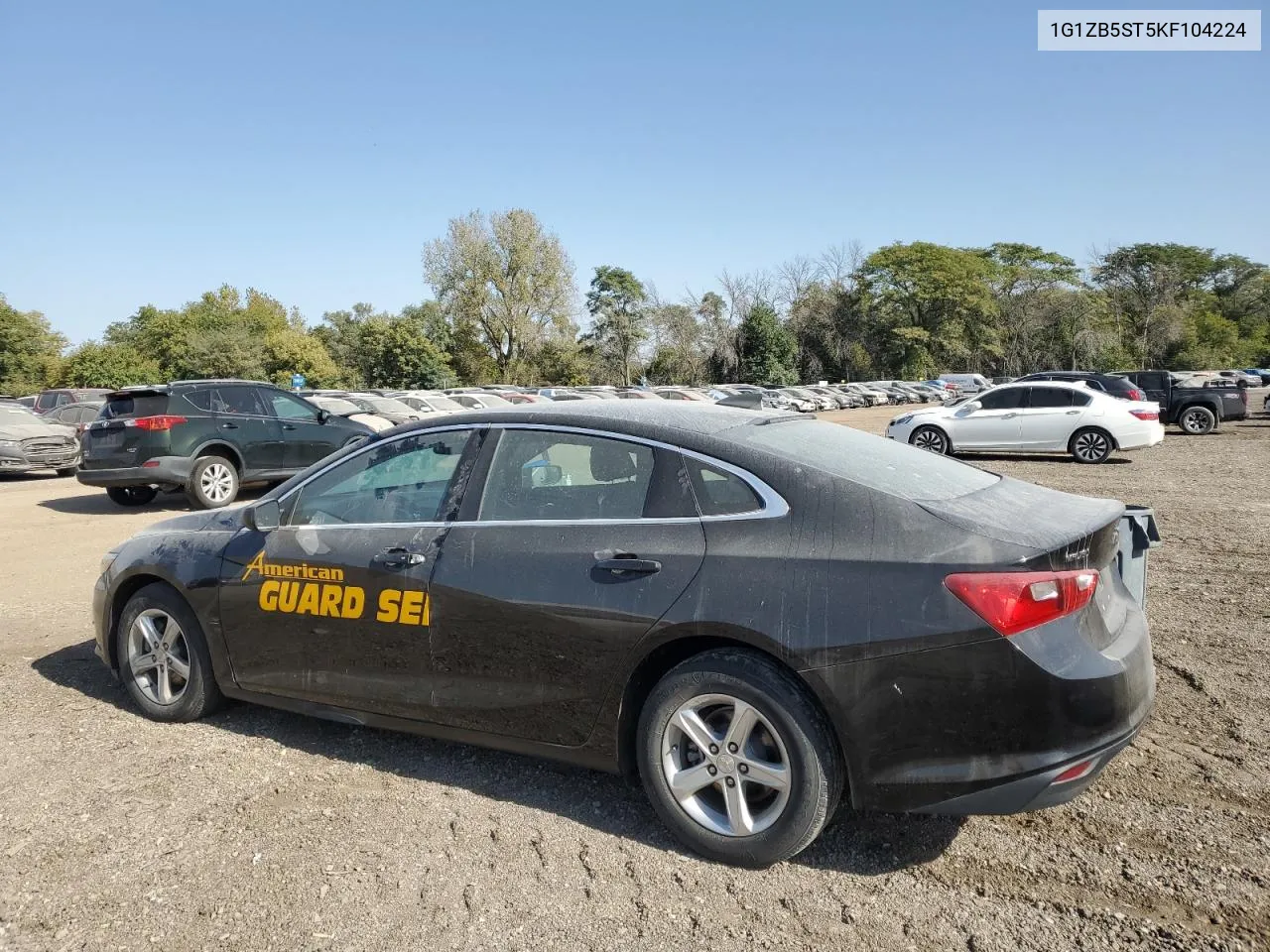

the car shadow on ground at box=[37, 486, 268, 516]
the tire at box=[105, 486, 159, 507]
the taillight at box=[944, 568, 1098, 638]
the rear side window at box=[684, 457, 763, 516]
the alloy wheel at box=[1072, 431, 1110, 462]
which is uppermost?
the rear side window at box=[684, 457, 763, 516]

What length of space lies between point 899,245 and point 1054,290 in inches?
559

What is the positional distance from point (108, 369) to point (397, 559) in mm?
59460

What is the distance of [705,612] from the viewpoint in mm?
3086

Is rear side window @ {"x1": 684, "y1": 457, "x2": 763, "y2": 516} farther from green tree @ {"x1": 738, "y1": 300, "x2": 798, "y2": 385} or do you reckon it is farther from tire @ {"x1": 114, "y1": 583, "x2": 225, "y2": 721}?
green tree @ {"x1": 738, "y1": 300, "x2": 798, "y2": 385}

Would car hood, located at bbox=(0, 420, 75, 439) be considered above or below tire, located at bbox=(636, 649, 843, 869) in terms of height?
above

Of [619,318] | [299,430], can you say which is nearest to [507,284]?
[619,318]

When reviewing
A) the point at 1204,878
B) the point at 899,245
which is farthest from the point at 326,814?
the point at 899,245

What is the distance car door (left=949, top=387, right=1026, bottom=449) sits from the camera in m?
18.7

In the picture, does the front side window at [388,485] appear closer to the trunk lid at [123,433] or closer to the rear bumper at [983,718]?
the rear bumper at [983,718]

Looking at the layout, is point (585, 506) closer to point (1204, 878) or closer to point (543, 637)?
point (543, 637)

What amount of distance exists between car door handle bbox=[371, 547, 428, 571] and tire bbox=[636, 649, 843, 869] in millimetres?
1150

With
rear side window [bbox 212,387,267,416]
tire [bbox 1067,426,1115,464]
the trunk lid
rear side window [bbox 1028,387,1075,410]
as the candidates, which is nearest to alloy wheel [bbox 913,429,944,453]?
rear side window [bbox 1028,387,1075,410]

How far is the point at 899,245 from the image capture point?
8500 centimetres

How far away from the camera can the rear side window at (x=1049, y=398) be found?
722 inches
